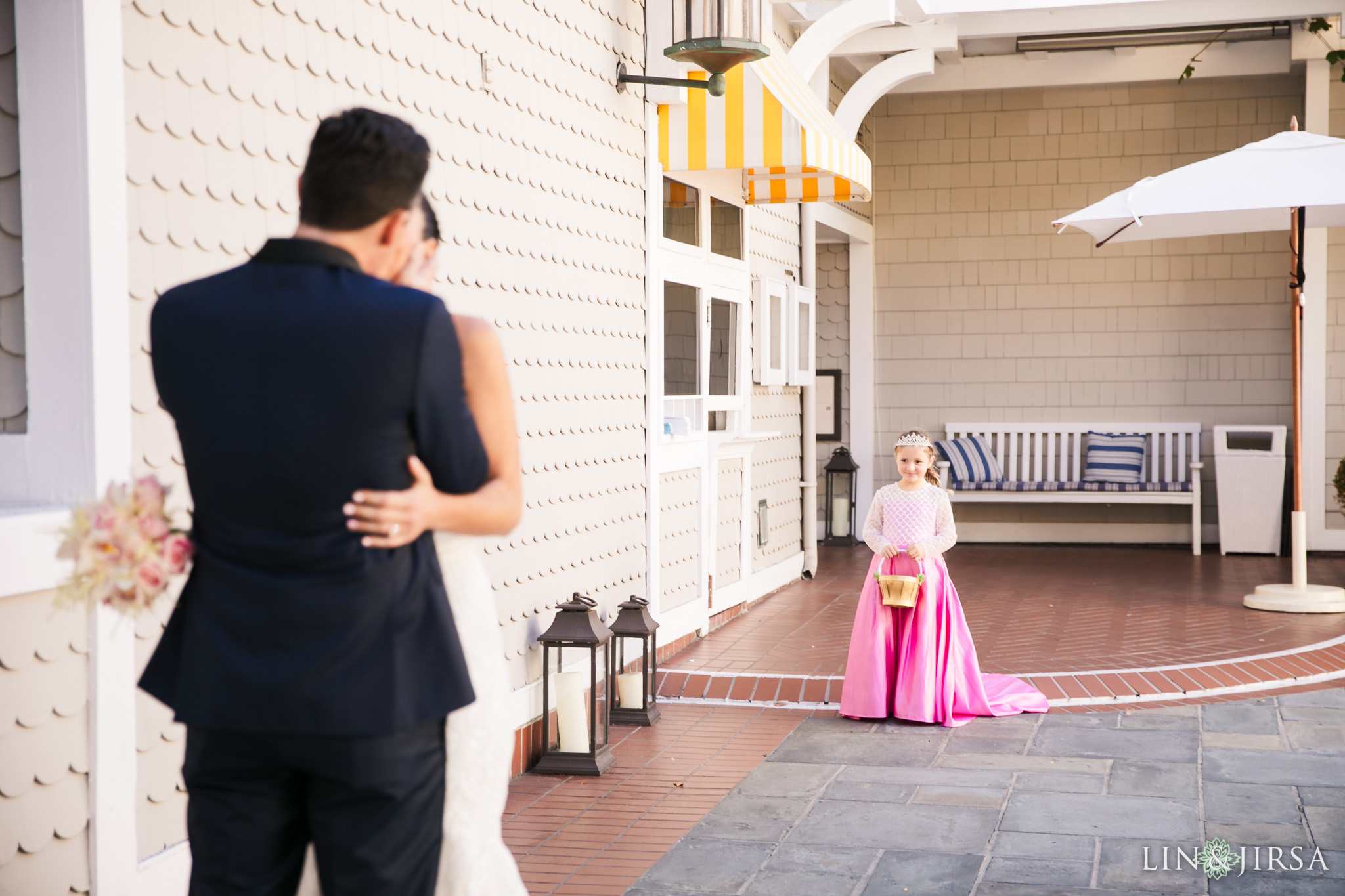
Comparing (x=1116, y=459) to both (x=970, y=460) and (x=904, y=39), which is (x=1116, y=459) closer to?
(x=970, y=460)

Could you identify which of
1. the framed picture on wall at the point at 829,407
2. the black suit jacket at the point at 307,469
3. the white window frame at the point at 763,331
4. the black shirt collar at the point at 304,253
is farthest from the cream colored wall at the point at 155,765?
the framed picture on wall at the point at 829,407

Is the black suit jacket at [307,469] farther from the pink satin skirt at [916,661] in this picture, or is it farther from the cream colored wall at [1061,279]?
the cream colored wall at [1061,279]

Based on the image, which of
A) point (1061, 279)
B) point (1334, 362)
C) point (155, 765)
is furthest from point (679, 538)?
point (1334, 362)

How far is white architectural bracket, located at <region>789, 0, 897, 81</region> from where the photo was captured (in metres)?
7.98

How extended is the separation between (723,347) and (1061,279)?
5.00 metres

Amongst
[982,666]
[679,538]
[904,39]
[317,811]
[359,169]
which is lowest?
[982,666]

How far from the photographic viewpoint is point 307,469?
155 centimetres

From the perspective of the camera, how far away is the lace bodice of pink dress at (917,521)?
520 centimetres

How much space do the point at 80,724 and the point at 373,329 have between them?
152 cm

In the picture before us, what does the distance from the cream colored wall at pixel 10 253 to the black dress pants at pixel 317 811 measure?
1282 mm

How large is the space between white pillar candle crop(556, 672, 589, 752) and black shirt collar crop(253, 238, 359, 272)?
310cm

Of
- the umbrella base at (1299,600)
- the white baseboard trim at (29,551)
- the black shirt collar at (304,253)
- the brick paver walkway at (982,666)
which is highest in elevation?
the black shirt collar at (304,253)

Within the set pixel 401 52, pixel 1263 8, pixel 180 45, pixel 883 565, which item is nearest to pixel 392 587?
pixel 180 45

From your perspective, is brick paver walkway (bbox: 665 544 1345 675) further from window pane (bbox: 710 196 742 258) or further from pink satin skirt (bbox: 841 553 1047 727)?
window pane (bbox: 710 196 742 258)
